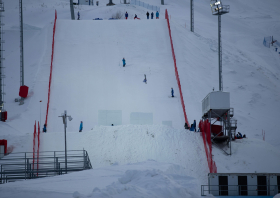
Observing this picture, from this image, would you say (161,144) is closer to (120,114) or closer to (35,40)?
(120,114)

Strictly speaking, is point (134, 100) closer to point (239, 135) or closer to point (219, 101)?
point (239, 135)

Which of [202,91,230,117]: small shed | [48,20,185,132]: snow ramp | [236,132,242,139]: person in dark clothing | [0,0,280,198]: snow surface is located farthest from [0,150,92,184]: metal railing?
[236,132,242,139]: person in dark clothing

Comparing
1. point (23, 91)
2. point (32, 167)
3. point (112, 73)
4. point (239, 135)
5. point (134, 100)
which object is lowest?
point (32, 167)

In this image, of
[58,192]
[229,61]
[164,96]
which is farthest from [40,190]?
[229,61]

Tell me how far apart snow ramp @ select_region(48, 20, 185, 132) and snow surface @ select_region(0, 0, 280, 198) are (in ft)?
0.26

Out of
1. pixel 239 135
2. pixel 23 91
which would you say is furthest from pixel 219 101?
pixel 23 91

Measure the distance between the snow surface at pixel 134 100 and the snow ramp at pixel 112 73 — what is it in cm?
8

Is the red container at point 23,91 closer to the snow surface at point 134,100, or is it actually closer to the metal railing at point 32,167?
the snow surface at point 134,100

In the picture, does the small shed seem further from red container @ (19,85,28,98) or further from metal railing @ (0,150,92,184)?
red container @ (19,85,28,98)

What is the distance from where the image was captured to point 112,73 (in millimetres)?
32781

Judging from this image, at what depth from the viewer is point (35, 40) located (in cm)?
3912

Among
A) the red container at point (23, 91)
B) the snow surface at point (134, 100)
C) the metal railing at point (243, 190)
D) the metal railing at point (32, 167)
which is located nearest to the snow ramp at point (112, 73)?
the snow surface at point (134, 100)

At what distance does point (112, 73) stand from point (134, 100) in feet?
14.8

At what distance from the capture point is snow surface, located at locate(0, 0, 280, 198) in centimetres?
1476
